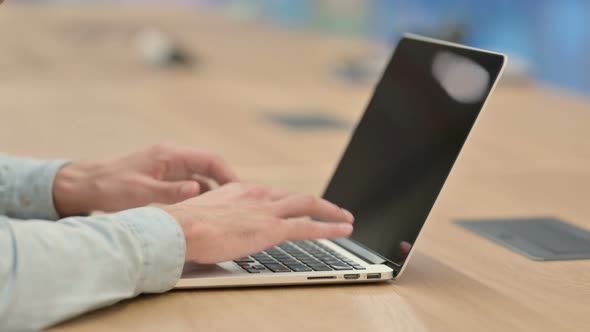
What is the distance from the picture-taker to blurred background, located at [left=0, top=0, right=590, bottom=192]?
6.55 ft

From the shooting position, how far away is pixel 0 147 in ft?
6.10

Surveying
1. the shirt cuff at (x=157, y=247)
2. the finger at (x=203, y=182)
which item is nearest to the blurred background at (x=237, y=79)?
the finger at (x=203, y=182)

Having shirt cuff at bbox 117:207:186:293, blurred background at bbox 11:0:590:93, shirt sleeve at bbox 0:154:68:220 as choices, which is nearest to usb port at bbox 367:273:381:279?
shirt cuff at bbox 117:207:186:293

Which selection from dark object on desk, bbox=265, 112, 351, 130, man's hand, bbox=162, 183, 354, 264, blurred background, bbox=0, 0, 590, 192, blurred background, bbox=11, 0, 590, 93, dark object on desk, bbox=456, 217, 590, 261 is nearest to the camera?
man's hand, bbox=162, 183, 354, 264

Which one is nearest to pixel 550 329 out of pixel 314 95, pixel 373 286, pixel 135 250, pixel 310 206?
pixel 373 286

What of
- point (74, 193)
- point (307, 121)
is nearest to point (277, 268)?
point (74, 193)

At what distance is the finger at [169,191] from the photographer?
4.25 ft

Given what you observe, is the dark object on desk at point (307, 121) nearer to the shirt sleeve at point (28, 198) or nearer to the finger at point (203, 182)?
the finger at point (203, 182)

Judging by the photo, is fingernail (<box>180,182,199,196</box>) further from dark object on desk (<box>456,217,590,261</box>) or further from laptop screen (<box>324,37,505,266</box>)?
dark object on desk (<box>456,217,590,261</box>)

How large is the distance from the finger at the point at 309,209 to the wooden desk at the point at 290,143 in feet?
0.32

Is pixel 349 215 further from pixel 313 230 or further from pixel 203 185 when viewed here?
pixel 203 185

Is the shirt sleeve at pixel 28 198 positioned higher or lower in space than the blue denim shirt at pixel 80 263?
lower

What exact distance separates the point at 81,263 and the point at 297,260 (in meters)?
0.28

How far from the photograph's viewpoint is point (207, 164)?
1.38 meters
